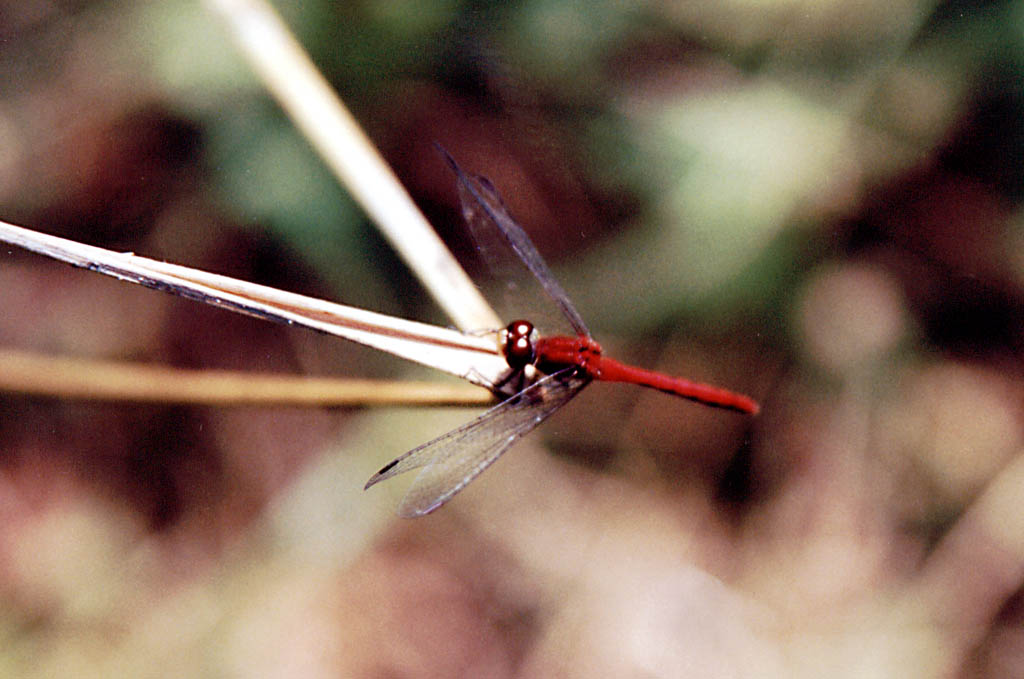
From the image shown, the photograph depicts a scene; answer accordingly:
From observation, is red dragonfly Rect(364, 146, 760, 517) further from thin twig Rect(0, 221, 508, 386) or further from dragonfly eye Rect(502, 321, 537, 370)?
thin twig Rect(0, 221, 508, 386)

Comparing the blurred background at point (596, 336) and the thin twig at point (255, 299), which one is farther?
the blurred background at point (596, 336)

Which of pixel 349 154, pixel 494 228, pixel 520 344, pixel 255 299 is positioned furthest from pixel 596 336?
pixel 255 299

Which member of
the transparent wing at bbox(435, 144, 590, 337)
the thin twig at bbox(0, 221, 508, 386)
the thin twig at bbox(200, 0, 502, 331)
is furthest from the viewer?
the transparent wing at bbox(435, 144, 590, 337)

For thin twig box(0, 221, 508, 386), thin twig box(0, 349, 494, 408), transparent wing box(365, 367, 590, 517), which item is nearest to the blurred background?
thin twig box(0, 349, 494, 408)

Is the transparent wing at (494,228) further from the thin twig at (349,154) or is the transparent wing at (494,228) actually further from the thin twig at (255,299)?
the thin twig at (255,299)

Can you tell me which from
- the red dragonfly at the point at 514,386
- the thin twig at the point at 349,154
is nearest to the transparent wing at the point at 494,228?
the red dragonfly at the point at 514,386

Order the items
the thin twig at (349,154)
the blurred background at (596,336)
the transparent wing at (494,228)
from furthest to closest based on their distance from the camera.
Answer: the blurred background at (596,336)
the transparent wing at (494,228)
the thin twig at (349,154)

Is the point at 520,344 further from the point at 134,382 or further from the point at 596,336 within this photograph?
the point at 134,382

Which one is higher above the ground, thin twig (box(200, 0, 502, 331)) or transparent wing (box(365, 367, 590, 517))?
A: thin twig (box(200, 0, 502, 331))

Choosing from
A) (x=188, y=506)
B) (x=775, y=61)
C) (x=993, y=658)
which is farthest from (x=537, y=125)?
(x=993, y=658)
